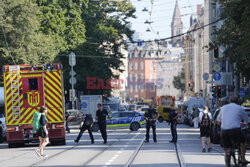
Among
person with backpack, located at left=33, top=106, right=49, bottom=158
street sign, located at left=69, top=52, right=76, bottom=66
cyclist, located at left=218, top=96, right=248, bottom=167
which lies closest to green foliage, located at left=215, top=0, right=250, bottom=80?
person with backpack, located at left=33, top=106, right=49, bottom=158

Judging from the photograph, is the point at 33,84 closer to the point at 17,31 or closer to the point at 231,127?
the point at 231,127

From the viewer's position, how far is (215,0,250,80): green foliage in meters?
28.4

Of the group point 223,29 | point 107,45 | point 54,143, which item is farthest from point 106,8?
point 54,143

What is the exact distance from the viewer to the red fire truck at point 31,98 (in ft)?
80.6

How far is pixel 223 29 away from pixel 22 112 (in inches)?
568

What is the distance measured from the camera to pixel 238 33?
3403cm

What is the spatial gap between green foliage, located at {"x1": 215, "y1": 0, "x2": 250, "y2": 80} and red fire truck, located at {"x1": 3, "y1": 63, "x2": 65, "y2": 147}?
30.2 ft

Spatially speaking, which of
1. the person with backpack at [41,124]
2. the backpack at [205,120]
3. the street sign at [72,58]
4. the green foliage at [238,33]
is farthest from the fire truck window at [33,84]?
the street sign at [72,58]

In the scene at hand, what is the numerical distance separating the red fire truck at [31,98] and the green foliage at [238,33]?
9207 mm

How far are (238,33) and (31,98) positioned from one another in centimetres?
1417

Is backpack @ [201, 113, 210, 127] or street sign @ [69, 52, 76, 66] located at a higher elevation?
street sign @ [69, 52, 76, 66]

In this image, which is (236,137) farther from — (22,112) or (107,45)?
(107,45)

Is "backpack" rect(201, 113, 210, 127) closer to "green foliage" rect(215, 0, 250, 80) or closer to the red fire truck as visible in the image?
the red fire truck

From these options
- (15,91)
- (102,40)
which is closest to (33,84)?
(15,91)
